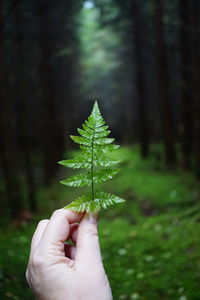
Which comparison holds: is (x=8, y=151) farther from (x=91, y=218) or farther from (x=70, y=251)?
(x=91, y=218)

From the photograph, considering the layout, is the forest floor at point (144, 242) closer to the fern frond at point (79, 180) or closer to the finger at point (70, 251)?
the finger at point (70, 251)

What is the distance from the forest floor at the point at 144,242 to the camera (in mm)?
4617

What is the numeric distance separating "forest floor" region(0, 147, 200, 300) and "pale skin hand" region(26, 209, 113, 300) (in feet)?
10.3

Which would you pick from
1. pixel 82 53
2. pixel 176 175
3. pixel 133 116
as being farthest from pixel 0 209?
pixel 133 116

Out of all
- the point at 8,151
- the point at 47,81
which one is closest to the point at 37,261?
the point at 8,151

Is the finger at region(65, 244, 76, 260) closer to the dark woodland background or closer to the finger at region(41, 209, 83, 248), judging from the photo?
the finger at region(41, 209, 83, 248)

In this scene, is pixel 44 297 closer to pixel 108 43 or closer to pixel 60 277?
pixel 60 277

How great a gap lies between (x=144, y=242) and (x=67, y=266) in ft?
18.5

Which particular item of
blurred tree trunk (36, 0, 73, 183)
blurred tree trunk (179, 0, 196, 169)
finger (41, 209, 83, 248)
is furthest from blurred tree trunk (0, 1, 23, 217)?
finger (41, 209, 83, 248)

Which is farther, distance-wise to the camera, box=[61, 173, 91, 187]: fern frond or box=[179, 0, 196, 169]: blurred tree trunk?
box=[179, 0, 196, 169]: blurred tree trunk

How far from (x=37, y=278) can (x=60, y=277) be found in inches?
5.5

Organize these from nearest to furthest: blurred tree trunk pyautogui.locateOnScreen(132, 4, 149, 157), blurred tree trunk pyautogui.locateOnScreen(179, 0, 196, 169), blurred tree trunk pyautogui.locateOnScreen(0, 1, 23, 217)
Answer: blurred tree trunk pyautogui.locateOnScreen(0, 1, 23, 217)
blurred tree trunk pyautogui.locateOnScreen(179, 0, 196, 169)
blurred tree trunk pyautogui.locateOnScreen(132, 4, 149, 157)

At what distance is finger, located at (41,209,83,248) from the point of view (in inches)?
57.2

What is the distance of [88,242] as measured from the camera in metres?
1.46
